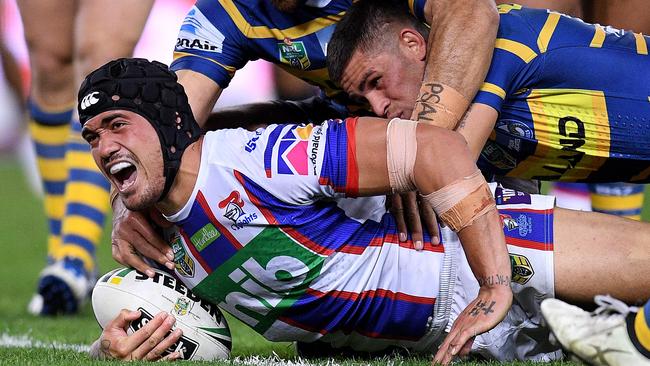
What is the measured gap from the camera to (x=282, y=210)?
413 centimetres

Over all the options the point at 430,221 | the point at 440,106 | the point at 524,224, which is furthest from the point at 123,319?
the point at 524,224

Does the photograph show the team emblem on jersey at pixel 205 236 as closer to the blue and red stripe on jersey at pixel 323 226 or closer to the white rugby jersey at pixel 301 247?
the white rugby jersey at pixel 301 247

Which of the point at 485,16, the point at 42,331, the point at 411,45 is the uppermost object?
the point at 485,16

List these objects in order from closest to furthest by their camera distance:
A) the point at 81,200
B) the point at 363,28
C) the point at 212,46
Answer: the point at 363,28 → the point at 212,46 → the point at 81,200

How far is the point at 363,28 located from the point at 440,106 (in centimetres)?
56

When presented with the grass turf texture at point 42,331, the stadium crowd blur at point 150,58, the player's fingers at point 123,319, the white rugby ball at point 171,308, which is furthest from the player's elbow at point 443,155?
the stadium crowd blur at point 150,58

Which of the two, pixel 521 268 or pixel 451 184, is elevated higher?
pixel 451 184

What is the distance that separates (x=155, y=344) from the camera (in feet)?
→ 13.9

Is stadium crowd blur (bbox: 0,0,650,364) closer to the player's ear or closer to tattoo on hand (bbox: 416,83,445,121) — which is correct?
the player's ear

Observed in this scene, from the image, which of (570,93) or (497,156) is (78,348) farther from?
(570,93)

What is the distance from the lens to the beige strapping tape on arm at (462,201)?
12.8ft

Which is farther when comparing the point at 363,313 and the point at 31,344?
the point at 31,344

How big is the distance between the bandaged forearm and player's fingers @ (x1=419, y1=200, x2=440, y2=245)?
312 mm

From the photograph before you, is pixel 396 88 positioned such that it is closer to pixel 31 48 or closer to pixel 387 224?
pixel 387 224
